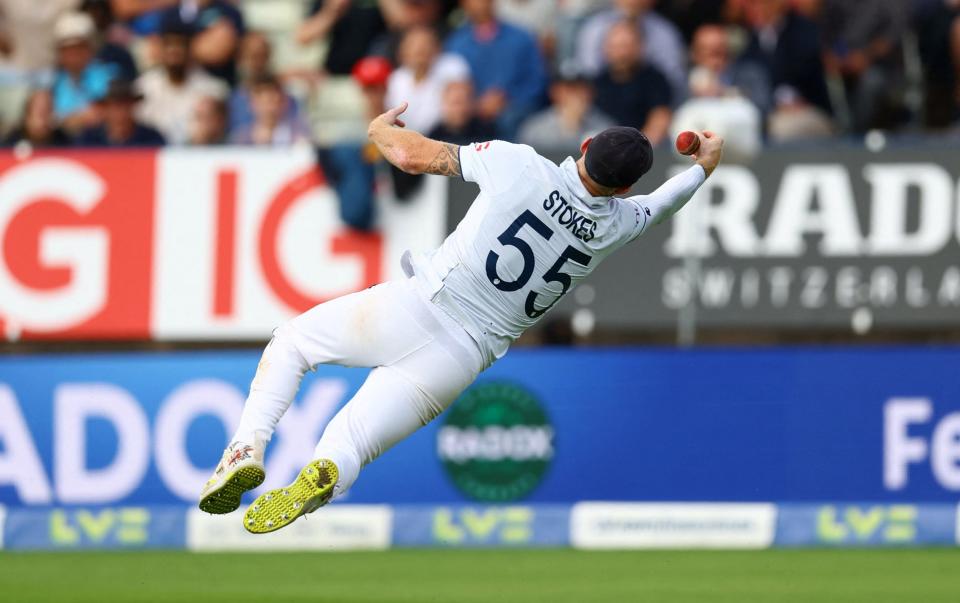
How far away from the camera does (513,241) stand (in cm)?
785

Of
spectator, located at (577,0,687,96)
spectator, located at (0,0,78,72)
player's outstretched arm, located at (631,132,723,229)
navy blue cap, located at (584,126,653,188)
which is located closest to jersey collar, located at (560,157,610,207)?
navy blue cap, located at (584,126,653,188)

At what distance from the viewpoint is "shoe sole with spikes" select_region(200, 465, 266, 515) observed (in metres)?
7.40

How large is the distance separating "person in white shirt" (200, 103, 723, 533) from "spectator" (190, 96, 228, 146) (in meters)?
5.28

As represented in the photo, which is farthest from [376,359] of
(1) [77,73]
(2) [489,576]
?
(1) [77,73]

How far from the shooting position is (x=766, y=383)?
11.8 metres

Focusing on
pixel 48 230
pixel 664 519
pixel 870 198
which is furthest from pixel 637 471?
pixel 48 230

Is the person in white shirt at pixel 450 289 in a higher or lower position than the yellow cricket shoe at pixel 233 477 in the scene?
higher

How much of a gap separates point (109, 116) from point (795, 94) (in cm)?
510

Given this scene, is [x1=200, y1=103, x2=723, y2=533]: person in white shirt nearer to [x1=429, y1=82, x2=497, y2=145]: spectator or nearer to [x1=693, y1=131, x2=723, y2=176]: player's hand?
[x1=693, y1=131, x2=723, y2=176]: player's hand

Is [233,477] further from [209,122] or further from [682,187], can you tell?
[209,122]

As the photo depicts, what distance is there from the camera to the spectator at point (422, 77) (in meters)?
12.8

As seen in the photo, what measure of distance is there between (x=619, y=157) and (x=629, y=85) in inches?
206

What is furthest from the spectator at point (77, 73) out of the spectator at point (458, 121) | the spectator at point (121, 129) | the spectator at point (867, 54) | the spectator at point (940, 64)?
the spectator at point (940, 64)

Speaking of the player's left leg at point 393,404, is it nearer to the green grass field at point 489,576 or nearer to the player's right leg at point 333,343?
the player's right leg at point 333,343
